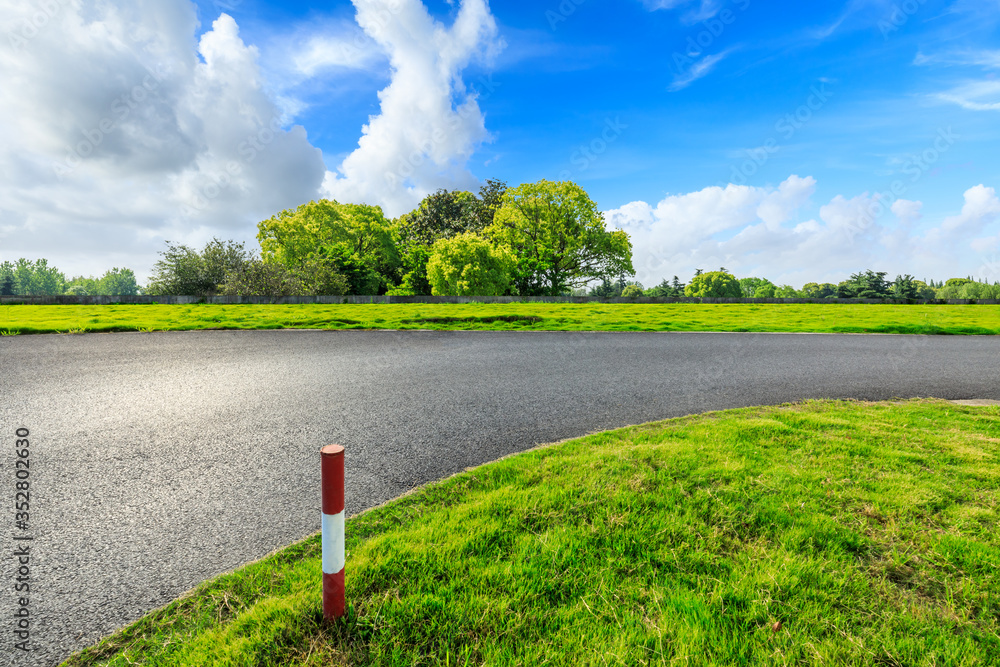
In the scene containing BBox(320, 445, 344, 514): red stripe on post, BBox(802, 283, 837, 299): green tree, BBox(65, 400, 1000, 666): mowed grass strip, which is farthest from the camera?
BBox(802, 283, 837, 299): green tree

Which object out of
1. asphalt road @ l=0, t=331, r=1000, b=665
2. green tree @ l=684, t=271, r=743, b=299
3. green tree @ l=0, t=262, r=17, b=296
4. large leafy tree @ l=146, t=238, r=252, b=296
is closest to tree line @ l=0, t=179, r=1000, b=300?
large leafy tree @ l=146, t=238, r=252, b=296

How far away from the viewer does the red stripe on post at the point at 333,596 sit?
2045 mm

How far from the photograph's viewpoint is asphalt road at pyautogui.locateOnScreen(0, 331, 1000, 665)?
2.67m

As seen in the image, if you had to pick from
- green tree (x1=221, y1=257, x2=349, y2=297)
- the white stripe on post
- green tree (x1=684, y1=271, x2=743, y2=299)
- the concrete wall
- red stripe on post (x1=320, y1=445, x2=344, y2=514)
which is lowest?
the white stripe on post

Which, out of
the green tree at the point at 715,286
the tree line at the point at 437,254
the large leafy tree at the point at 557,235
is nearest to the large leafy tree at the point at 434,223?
the tree line at the point at 437,254

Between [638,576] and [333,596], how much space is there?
166cm

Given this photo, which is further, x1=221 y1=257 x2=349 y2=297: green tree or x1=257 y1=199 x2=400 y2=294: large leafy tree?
x1=257 y1=199 x2=400 y2=294: large leafy tree

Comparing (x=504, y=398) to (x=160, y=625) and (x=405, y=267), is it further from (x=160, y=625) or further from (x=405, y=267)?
(x=405, y=267)

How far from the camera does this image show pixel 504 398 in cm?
647

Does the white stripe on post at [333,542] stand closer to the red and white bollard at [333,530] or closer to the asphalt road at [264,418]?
the red and white bollard at [333,530]

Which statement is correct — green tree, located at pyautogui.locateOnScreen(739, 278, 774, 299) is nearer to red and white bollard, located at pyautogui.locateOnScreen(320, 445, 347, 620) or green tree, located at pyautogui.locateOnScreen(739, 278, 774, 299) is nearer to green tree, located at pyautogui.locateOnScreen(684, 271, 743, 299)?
green tree, located at pyautogui.locateOnScreen(684, 271, 743, 299)

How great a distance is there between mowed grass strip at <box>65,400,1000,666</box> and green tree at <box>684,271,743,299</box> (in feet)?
309

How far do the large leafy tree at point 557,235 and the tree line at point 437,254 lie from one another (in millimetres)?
90

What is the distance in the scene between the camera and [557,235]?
38094 millimetres
